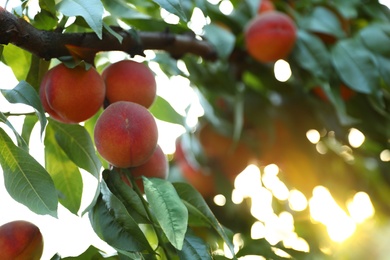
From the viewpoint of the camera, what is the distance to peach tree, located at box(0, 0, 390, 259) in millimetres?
674

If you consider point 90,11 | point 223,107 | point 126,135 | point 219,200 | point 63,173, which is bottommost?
point 219,200

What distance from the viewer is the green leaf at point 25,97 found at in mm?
658

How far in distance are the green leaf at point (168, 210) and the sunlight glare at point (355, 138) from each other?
2.01ft

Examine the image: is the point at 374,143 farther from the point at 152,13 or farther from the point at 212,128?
the point at 152,13

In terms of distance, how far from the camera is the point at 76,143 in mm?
771

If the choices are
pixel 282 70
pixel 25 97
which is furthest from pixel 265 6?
pixel 25 97

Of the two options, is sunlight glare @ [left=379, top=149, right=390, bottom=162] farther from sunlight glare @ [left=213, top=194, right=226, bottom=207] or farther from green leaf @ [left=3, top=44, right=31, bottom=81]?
green leaf @ [left=3, top=44, right=31, bottom=81]

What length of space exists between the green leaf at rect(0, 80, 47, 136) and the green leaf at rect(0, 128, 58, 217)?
3 cm

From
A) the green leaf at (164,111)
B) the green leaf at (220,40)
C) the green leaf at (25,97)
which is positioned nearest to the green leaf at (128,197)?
the green leaf at (25,97)

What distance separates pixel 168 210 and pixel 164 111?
31 centimetres

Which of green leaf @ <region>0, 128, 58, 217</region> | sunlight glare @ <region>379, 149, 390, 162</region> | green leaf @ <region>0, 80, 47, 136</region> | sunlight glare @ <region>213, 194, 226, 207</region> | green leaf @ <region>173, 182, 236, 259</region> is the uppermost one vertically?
green leaf @ <region>0, 80, 47, 136</region>

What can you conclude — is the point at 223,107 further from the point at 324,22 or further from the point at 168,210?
the point at 168,210

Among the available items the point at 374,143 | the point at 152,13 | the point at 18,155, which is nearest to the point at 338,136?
the point at 374,143

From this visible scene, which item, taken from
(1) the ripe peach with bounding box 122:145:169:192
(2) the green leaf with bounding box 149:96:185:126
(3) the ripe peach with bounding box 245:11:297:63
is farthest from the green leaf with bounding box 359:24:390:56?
(1) the ripe peach with bounding box 122:145:169:192
